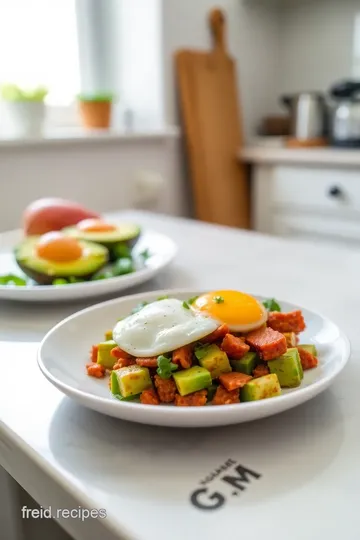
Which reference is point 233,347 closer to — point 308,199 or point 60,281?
point 60,281

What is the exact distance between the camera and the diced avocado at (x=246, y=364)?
457 millimetres

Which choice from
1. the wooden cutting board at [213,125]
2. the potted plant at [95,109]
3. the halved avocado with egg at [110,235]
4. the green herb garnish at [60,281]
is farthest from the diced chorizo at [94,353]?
the wooden cutting board at [213,125]

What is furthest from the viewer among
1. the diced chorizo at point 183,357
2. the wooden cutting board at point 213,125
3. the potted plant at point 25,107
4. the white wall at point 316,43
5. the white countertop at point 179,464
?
the white wall at point 316,43

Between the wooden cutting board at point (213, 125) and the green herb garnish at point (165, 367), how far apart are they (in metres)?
1.67

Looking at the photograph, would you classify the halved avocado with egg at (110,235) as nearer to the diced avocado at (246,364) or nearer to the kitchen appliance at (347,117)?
the diced avocado at (246,364)

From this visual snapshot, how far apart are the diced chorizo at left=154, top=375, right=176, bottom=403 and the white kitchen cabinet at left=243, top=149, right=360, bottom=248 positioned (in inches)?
60.3

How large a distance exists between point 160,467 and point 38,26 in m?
1.76

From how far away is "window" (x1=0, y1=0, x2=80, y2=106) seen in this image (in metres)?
1.75

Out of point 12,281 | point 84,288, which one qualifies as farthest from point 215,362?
point 12,281

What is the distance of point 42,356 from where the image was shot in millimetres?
499

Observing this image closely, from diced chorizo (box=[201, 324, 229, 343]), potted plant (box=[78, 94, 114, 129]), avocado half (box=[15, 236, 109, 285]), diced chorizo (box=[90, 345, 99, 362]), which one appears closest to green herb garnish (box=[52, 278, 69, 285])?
avocado half (box=[15, 236, 109, 285])

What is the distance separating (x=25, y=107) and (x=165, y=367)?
4.65ft

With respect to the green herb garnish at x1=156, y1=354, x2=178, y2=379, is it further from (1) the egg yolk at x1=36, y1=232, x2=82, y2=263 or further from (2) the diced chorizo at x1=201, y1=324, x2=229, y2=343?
(1) the egg yolk at x1=36, y1=232, x2=82, y2=263

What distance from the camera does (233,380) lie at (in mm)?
436
